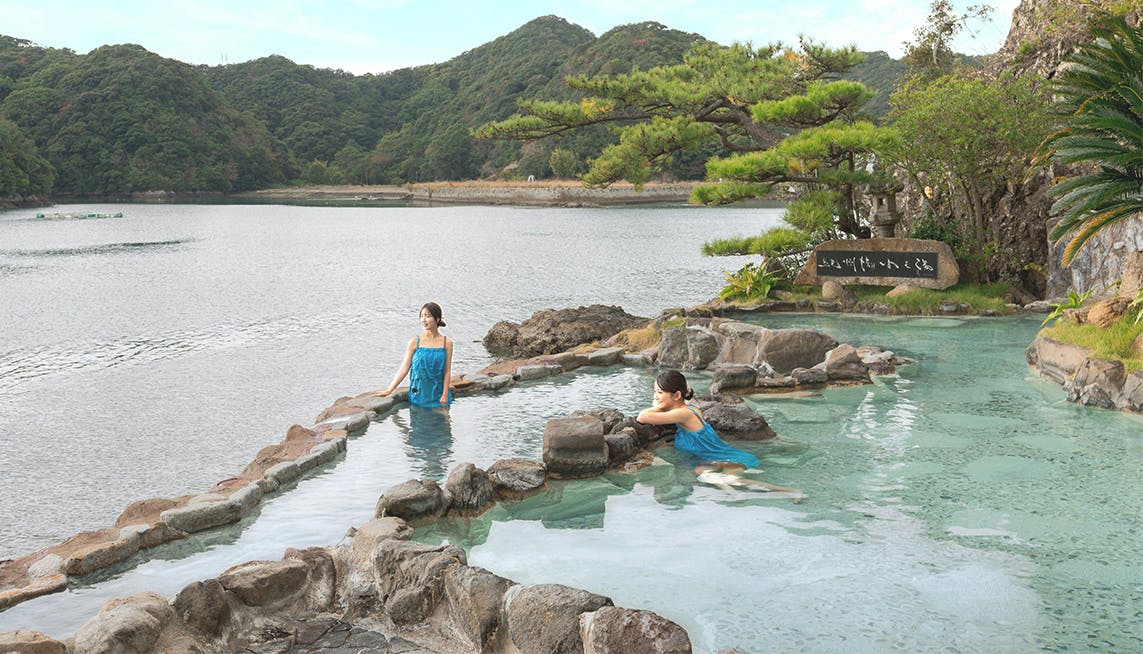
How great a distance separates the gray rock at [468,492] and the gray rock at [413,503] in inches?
5.2

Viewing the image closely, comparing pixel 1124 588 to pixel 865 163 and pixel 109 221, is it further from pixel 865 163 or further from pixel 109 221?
pixel 109 221

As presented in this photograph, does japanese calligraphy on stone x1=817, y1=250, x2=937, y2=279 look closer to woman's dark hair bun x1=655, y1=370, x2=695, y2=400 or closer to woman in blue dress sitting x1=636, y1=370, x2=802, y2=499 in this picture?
woman in blue dress sitting x1=636, y1=370, x2=802, y2=499

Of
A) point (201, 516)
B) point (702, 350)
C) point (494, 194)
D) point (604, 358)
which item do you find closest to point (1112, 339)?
point (702, 350)

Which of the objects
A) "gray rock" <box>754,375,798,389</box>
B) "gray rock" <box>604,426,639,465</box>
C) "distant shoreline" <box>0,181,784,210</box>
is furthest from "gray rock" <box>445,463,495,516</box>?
"distant shoreline" <box>0,181,784,210</box>

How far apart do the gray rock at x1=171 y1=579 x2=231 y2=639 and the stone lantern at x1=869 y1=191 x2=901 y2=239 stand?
18.3 metres

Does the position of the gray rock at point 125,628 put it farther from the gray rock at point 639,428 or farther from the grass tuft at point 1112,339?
the grass tuft at point 1112,339

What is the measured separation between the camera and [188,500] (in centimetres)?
888

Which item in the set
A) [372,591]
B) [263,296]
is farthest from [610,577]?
[263,296]

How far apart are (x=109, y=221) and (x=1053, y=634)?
82.1 metres

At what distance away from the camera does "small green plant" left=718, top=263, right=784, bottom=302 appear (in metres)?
21.3

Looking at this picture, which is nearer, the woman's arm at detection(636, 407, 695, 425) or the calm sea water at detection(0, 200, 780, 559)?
the woman's arm at detection(636, 407, 695, 425)

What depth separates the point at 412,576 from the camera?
6.49 m

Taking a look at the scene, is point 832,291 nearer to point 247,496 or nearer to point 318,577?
point 247,496

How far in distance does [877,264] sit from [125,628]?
1784cm
